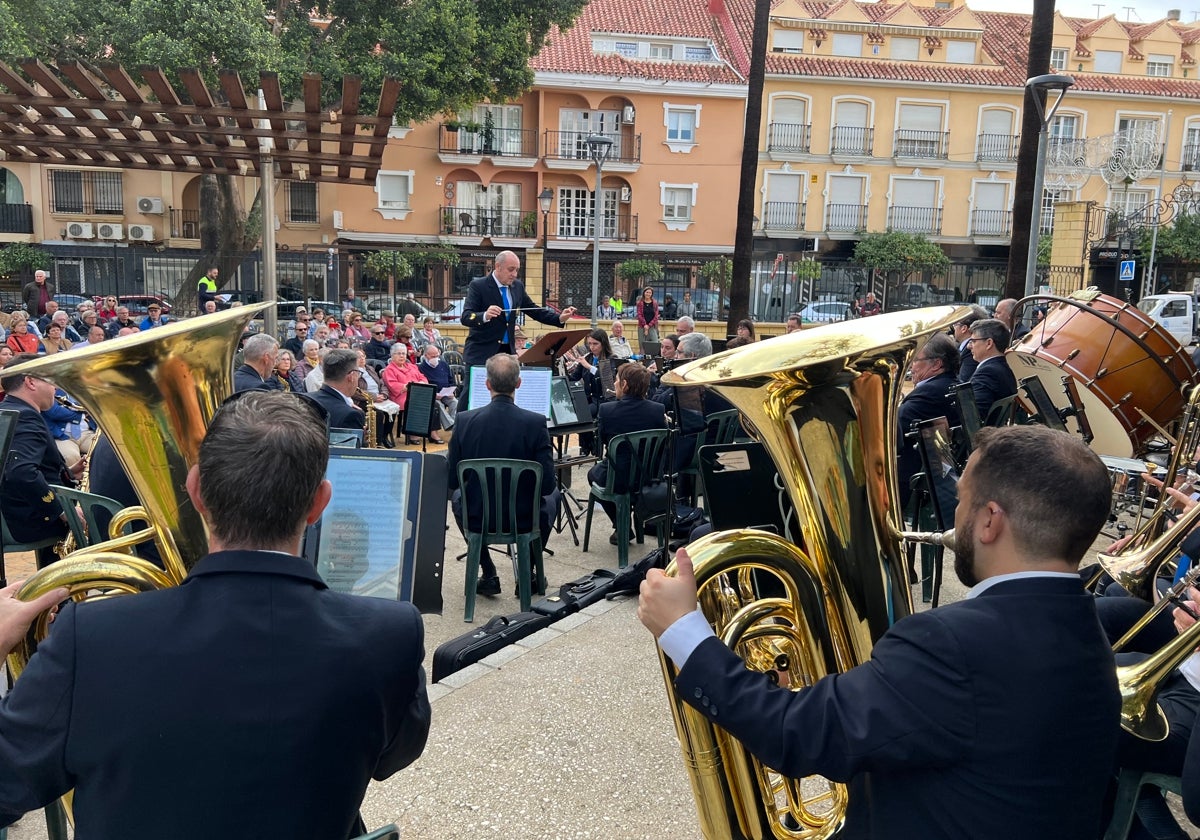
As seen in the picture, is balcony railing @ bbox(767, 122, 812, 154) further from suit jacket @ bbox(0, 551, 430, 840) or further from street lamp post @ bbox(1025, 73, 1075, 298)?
suit jacket @ bbox(0, 551, 430, 840)

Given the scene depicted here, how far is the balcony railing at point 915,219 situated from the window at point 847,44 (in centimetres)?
620

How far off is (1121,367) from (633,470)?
3670 millimetres

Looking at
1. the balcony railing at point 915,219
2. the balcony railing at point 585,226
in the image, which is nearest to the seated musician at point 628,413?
the balcony railing at point 585,226

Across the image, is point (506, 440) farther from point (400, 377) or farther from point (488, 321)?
point (400, 377)

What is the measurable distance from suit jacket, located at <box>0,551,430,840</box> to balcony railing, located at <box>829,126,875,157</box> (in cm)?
3558

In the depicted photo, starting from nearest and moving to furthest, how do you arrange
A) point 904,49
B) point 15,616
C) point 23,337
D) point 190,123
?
point 15,616 → point 190,123 → point 23,337 → point 904,49

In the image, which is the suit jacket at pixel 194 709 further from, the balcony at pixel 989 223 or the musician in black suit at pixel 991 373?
the balcony at pixel 989 223

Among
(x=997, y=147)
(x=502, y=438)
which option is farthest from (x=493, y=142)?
(x=502, y=438)

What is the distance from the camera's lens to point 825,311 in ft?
82.0

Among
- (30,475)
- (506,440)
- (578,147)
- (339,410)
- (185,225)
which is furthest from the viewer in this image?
(578,147)

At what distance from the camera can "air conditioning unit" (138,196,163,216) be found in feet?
101

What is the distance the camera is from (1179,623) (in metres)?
2.33

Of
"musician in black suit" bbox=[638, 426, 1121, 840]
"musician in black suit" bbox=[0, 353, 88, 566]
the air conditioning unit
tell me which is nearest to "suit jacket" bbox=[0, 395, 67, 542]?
"musician in black suit" bbox=[0, 353, 88, 566]

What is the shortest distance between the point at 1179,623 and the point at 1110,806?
508 millimetres
